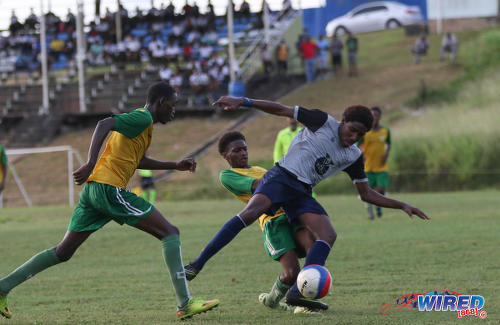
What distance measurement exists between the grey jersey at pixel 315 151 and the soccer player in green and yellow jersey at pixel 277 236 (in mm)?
478

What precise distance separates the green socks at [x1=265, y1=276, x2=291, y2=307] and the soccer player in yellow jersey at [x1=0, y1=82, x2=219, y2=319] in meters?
0.82

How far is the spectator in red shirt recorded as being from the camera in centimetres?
3394

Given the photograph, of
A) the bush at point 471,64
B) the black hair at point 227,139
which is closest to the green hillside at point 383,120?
the bush at point 471,64

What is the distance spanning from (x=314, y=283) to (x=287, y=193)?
2.92 ft

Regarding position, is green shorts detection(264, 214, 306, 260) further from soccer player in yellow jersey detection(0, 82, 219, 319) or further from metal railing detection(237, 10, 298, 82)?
metal railing detection(237, 10, 298, 82)

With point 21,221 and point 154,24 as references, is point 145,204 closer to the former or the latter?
point 21,221

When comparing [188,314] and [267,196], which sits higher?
[267,196]

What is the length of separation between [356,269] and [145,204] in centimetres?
361

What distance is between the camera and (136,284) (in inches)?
338

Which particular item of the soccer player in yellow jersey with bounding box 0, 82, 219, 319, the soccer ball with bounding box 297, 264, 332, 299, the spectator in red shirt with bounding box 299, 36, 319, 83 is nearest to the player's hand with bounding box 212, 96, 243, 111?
the soccer player in yellow jersey with bounding box 0, 82, 219, 319

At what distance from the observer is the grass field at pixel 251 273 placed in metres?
6.54

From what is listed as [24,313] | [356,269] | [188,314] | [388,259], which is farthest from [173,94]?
[388,259]

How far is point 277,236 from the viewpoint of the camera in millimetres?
6805

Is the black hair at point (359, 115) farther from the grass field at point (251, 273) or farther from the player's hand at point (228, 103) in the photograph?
the grass field at point (251, 273)
